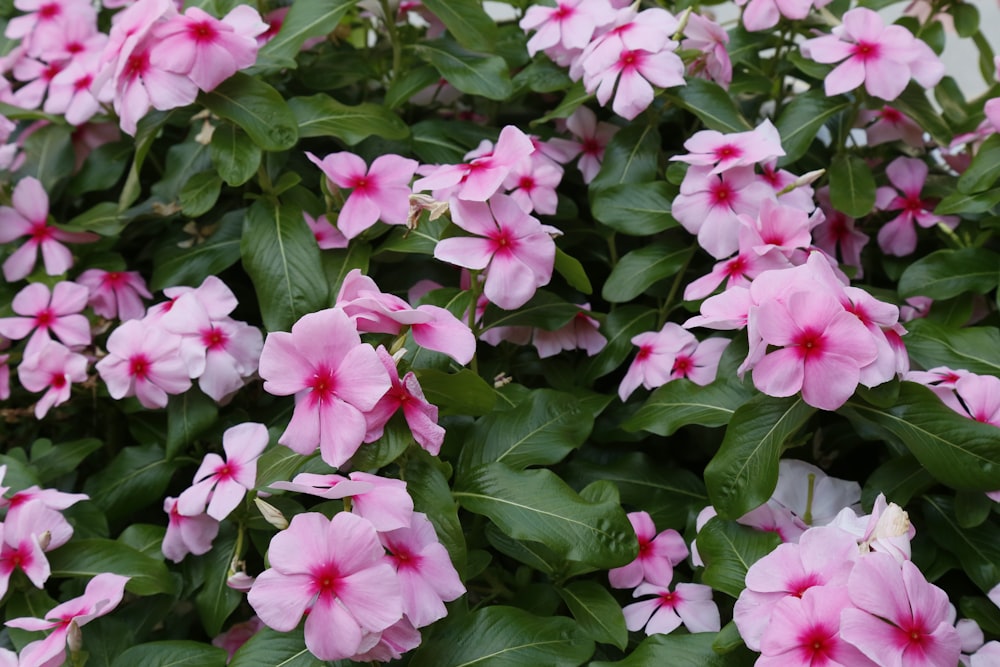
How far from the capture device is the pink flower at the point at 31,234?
1211 millimetres

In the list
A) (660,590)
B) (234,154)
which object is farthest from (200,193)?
(660,590)

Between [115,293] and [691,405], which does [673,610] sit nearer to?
[691,405]

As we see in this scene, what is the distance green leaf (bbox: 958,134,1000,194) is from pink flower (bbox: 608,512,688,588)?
1.63ft

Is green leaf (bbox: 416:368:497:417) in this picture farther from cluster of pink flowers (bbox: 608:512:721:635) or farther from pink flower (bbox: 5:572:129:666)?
pink flower (bbox: 5:572:129:666)

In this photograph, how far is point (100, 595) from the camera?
35.2 inches

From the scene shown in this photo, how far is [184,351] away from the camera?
3.36ft

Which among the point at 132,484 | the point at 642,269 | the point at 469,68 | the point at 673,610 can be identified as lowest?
the point at 132,484

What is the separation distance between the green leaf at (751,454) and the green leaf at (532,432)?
0.51 feet

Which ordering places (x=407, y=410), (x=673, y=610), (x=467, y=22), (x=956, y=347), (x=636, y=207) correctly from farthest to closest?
(x=467, y=22) → (x=636, y=207) → (x=956, y=347) → (x=673, y=610) → (x=407, y=410)

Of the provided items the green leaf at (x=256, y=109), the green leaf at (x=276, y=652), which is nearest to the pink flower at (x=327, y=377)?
the green leaf at (x=276, y=652)

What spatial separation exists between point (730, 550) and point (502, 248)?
0.33 metres

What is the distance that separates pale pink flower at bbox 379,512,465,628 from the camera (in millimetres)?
749

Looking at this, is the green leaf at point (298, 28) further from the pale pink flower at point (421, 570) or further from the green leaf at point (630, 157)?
the pale pink flower at point (421, 570)

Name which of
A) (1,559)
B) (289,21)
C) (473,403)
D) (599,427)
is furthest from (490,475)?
(289,21)
